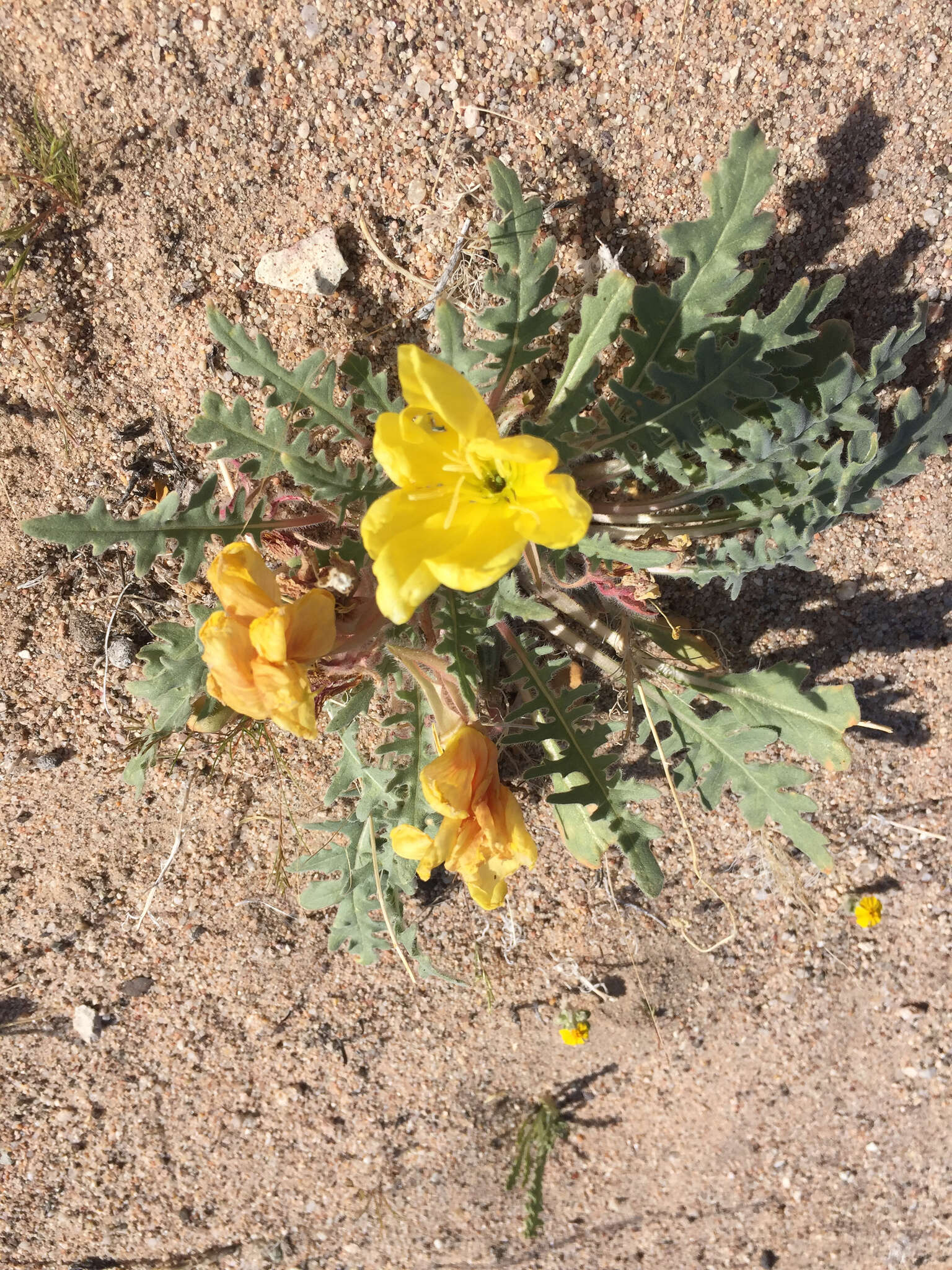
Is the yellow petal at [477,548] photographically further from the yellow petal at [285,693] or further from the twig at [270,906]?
the twig at [270,906]

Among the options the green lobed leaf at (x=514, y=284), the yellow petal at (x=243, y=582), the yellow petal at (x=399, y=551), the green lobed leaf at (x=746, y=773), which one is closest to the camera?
the yellow petal at (x=399, y=551)

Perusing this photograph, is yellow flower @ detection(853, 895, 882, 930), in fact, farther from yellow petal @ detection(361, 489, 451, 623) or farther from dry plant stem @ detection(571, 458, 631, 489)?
yellow petal @ detection(361, 489, 451, 623)

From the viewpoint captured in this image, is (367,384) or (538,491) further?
(367,384)

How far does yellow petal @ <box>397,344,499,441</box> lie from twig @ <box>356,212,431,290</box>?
1.29 meters

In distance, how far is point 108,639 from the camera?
3.33m

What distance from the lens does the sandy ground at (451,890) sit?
2.85 metres

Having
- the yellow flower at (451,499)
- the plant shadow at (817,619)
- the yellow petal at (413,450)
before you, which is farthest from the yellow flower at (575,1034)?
the yellow petal at (413,450)

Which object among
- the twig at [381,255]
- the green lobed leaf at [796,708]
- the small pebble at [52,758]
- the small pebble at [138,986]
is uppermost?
the twig at [381,255]

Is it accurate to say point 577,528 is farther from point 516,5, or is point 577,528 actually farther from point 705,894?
point 705,894

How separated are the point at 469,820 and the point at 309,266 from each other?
6.45 ft

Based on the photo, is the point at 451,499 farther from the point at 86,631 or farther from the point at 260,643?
the point at 86,631

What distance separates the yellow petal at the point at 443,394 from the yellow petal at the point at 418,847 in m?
1.11

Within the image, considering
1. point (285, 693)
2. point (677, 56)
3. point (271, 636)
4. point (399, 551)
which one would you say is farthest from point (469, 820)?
point (677, 56)

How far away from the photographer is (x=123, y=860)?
3.67 meters
